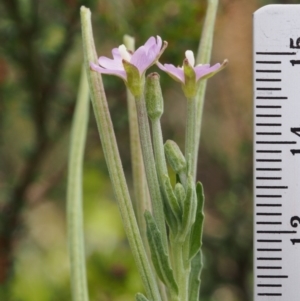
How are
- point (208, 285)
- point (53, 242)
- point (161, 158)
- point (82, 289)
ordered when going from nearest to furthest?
point (161, 158)
point (82, 289)
point (208, 285)
point (53, 242)

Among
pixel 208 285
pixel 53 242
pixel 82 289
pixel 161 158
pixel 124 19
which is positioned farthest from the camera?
pixel 53 242

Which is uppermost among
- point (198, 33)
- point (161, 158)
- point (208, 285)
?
point (198, 33)

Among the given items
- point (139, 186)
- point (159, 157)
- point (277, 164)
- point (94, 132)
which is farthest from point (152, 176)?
point (94, 132)

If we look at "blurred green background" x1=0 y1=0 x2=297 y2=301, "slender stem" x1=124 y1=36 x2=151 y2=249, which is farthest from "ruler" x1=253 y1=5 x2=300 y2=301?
"blurred green background" x1=0 y1=0 x2=297 y2=301

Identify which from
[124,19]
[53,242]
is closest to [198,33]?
[124,19]

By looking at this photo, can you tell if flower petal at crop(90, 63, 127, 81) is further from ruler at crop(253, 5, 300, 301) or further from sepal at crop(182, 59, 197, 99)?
ruler at crop(253, 5, 300, 301)

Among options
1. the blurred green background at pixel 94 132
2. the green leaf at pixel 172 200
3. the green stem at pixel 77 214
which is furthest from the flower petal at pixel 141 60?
the blurred green background at pixel 94 132

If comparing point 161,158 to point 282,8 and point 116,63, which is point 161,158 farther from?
point 282,8
